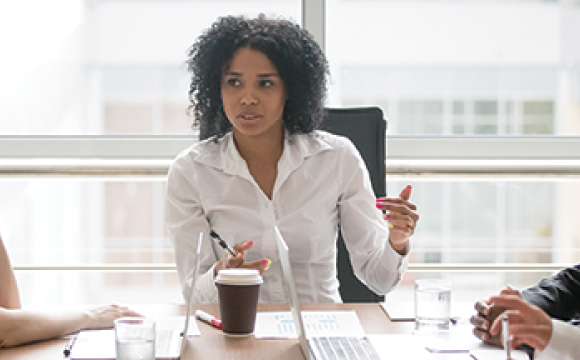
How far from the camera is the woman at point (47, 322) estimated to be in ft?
3.66

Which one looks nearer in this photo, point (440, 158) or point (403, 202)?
point (403, 202)

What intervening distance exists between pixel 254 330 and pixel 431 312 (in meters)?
0.36

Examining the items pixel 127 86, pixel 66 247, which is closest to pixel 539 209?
pixel 127 86

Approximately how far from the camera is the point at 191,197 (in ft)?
5.95

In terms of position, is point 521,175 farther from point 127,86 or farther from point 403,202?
point 127,86

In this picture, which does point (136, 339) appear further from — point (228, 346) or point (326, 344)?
point (326, 344)

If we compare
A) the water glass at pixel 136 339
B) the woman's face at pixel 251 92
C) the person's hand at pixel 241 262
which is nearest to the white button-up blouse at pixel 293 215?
the woman's face at pixel 251 92

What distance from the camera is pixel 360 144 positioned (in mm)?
1941

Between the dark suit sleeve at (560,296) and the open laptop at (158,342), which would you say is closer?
the open laptop at (158,342)

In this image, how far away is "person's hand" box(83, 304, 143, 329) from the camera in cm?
123

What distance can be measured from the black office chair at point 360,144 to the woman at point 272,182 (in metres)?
0.04

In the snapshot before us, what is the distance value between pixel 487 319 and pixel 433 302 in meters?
0.11

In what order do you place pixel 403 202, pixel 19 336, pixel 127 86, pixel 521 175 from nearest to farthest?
pixel 19 336 → pixel 403 202 → pixel 521 175 → pixel 127 86

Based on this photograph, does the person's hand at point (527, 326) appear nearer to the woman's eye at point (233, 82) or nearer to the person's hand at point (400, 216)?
the person's hand at point (400, 216)
